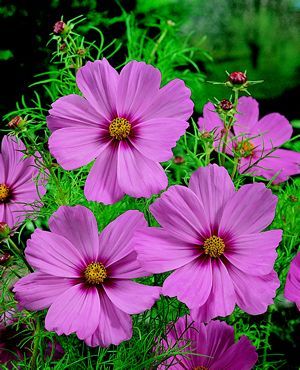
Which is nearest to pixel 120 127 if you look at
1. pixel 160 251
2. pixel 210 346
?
pixel 160 251

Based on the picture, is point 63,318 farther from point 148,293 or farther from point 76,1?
point 76,1

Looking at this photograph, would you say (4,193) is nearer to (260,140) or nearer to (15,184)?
(15,184)

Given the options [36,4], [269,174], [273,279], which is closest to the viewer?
[273,279]

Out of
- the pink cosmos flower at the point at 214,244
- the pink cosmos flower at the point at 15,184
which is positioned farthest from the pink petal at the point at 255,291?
the pink cosmos flower at the point at 15,184

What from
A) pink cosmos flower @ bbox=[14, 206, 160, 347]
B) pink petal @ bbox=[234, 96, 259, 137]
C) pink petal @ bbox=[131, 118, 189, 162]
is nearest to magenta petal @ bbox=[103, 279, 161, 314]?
pink cosmos flower @ bbox=[14, 206, 160, 347]

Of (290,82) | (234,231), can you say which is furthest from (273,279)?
(290,82)

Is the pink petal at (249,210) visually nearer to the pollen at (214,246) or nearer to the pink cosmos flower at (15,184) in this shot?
the pollen at (214,246)

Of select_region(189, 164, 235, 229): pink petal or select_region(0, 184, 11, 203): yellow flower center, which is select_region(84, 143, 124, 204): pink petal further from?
select_region(0, 184, 11, 203): yellow flower center
